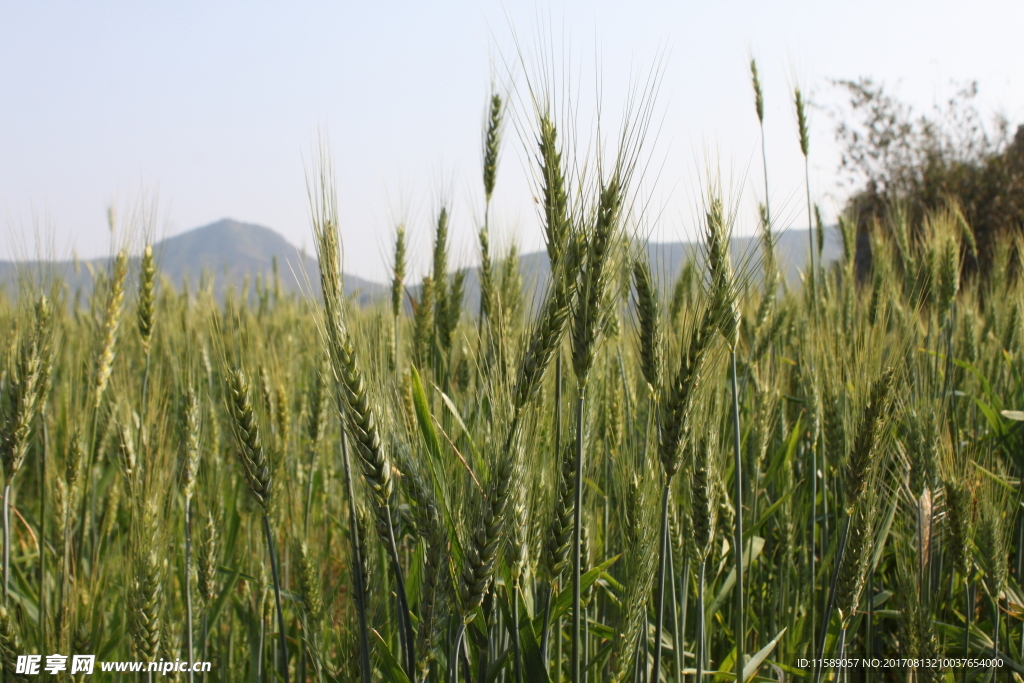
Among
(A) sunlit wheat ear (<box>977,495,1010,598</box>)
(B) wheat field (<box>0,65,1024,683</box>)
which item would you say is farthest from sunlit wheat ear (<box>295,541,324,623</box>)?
(A) sunlit wheat ear (<box>977,495,1010,598</box>)

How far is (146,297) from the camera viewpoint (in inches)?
90.3

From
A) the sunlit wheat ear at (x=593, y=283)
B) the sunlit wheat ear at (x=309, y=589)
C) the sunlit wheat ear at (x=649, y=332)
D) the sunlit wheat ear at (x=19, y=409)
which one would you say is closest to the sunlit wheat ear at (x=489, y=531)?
the sunlit wheat ear at (x=593, y=283)

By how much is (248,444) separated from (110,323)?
1034 mm

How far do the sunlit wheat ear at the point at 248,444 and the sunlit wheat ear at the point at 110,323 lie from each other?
2.81 feet

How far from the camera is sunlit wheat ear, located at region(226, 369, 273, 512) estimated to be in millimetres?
1501

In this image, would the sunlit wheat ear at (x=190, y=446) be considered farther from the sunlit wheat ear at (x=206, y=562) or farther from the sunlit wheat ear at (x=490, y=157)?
the sunlit wheat ear at (x=490, y=157)

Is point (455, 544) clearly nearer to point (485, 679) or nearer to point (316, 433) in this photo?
point (485, 679)

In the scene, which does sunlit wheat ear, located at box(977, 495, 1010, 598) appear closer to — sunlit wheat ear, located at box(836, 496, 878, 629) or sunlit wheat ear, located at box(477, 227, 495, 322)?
sunlit wheat ear, located at box(836, 496, 878, 629)

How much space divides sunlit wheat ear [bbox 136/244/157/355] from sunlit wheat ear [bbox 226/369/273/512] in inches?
34.1

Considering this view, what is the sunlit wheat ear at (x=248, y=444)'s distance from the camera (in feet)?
4.92

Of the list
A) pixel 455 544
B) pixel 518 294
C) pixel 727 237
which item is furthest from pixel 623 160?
pixel 518 294

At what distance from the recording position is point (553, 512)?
1.31 meters

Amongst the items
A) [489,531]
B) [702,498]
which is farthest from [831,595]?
[489,531]

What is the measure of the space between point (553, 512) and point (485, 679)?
1.25 ft
